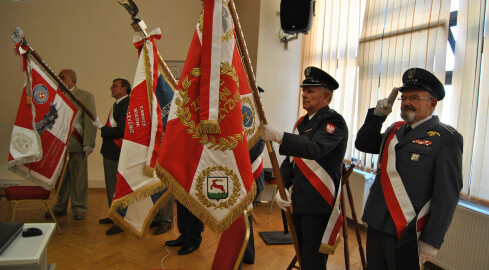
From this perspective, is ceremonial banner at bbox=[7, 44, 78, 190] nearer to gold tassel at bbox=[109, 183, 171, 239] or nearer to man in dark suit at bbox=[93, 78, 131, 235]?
man in dark suit at bbox=[93, 78, 131, 235]

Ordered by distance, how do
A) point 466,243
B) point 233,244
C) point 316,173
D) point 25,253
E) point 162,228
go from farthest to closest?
1. point 162,228
2. point 466,243
3. point 316,173
4. point 233,244
5. point 25,253

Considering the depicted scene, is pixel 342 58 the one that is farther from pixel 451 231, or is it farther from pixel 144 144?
pixel 144 144

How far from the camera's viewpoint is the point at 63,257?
2611 mm

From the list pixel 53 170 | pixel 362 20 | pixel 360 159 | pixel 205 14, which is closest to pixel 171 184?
pixel 205 14

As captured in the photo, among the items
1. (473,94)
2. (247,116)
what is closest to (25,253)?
(247,116)

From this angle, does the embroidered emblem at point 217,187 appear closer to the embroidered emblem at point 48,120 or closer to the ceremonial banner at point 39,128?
the ceremonial banner at point 39,128

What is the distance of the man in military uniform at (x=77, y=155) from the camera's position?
348 centimetres

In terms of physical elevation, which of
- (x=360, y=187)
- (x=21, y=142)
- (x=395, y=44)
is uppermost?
(x=395, y=44)

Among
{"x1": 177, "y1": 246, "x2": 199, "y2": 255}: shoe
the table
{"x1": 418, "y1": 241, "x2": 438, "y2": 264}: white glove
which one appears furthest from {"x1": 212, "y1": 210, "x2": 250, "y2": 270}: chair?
{"x1": 177, "y1": 246, "x2": 199, "y2": 255}: shoe

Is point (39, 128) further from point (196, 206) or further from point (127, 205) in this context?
point (196, 206)

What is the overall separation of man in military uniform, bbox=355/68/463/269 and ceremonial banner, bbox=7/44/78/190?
2852mm

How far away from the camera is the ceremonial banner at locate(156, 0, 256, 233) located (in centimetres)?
133

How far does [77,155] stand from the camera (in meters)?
3.56

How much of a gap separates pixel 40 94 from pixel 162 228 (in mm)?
1779
